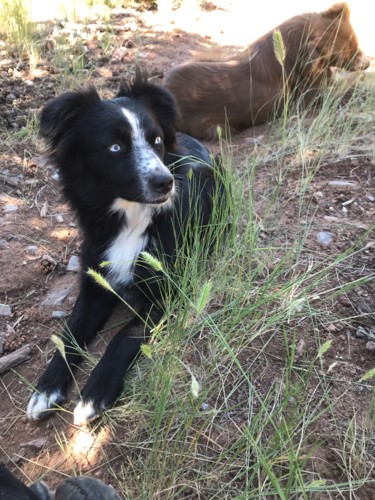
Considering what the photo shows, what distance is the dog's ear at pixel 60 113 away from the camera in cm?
237

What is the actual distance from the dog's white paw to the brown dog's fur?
9.89 ft

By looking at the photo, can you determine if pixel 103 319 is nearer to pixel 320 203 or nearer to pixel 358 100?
pixel 320 203

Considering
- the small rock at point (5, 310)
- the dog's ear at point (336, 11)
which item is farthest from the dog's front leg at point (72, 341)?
the dog's ear at point (336, 11)

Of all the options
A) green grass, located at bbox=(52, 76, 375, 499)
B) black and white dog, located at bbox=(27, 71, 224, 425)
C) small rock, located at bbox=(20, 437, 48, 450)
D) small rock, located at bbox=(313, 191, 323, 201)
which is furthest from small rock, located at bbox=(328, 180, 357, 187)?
small rock, located at bbox=(20, 437, 48, 450)

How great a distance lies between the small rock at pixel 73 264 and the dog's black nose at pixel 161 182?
1009mm

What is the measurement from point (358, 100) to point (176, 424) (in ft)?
11.6

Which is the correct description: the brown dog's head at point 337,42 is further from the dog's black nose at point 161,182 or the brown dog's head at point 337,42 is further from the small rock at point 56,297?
the small rock at point 56,297

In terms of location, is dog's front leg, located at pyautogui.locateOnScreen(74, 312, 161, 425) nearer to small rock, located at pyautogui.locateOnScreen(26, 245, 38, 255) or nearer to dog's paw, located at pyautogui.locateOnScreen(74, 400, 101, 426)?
dog's paw, located at pyautogui.locateOnScreen(74, 400, 101, 426)

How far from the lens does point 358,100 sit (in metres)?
4.39

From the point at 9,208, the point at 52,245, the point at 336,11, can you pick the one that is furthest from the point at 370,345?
the point at 336,11

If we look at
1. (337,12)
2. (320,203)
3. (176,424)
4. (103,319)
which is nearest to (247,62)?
(337,12)

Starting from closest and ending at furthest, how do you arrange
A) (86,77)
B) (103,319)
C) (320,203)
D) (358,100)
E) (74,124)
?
(74,124) → (103,319) → (320,203) → (358,100) → (86,77)

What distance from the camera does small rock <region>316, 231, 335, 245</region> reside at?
2.90 meters

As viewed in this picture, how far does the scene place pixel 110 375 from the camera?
2184 millimetres
